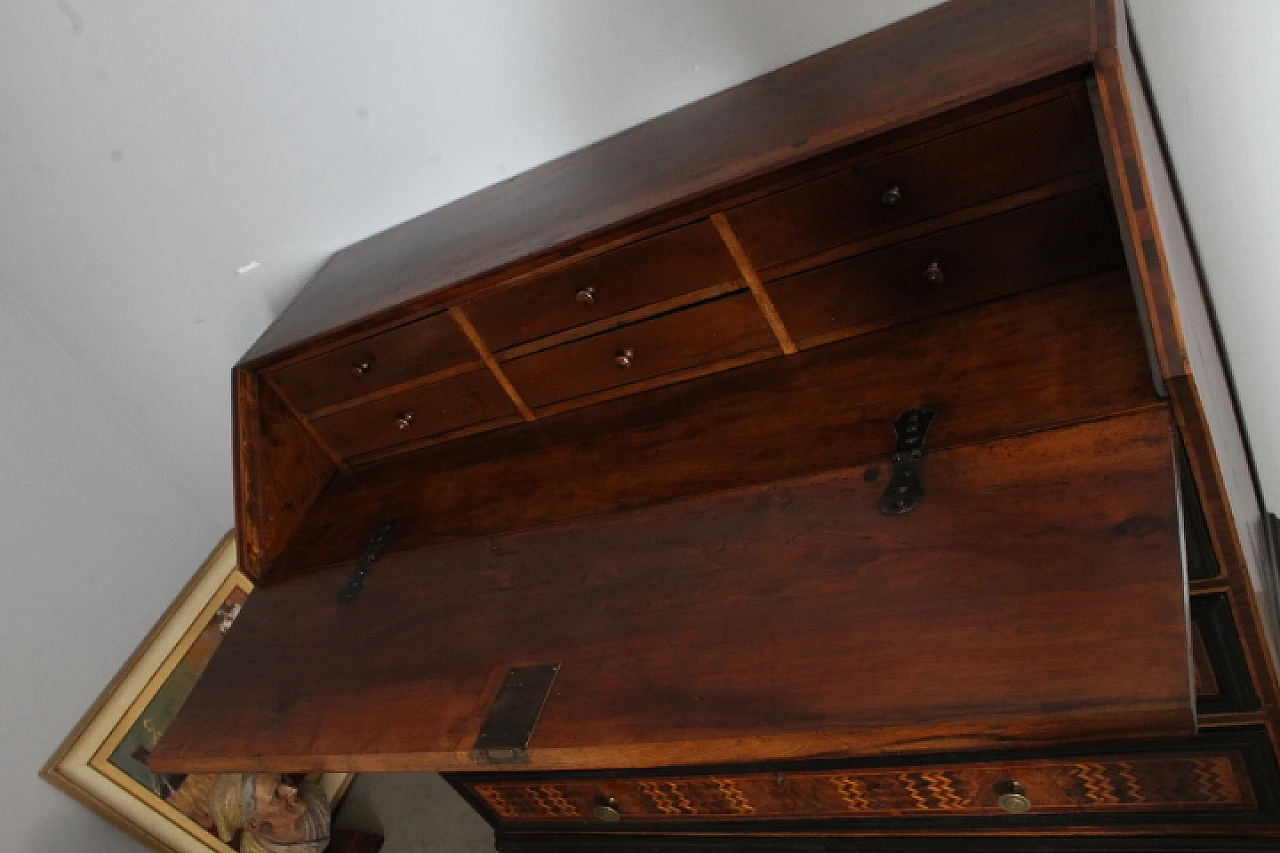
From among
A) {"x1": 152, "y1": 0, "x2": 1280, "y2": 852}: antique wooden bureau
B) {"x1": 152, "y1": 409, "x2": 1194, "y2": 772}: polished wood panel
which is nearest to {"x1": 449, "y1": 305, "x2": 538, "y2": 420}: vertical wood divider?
{"x1": 152, "y1": 0, "x2": 1280, "y2": 852}: antique wooden bureau

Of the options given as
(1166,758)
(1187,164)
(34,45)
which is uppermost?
(34,45)

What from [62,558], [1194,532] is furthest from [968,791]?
[62,558]

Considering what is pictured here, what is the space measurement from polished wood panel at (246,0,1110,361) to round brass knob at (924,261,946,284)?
0.25 metres

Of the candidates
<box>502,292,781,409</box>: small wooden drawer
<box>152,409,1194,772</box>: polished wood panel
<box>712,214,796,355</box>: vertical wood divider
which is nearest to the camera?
<box>152,409,1194,772</box>: polished wood panel

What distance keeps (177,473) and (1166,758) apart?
2.84 metres

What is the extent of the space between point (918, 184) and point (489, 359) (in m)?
0.86

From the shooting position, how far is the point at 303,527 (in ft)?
7.14

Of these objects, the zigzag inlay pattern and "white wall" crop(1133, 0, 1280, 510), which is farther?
"white wall" crop(1133, 0, 1280, 510)

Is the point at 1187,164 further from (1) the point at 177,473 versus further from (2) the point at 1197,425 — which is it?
(1) the point at 177,473

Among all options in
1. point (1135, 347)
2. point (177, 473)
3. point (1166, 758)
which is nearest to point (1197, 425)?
point (1135, 347)

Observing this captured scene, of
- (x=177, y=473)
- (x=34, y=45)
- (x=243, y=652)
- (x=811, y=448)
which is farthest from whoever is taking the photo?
(x=177, y=473)

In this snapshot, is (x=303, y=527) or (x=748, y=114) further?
(x=303, y=527)

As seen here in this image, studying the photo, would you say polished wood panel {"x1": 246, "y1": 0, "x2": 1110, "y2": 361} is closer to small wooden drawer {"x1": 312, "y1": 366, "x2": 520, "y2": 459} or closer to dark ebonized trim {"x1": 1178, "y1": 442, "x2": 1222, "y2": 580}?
small wooden drawer {"x1": 312, "y1": 366, "x2": 520, "y2": 459}

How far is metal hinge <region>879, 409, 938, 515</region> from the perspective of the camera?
1.34 m
